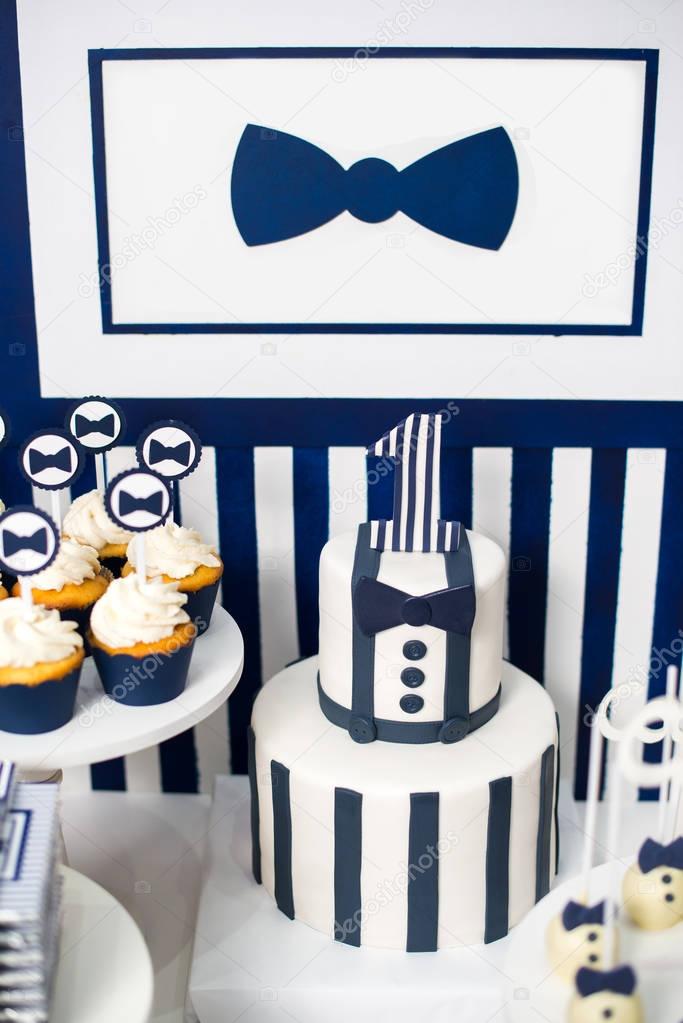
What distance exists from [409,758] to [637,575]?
835 mm

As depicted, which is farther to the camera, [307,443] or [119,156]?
[307,443]

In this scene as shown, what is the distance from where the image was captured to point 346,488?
A: 2.51 meters

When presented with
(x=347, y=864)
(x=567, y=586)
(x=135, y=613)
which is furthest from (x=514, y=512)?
(x=135, y=613)

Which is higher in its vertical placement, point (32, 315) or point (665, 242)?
point (665, 242)

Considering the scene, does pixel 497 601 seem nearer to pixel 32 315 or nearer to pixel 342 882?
pixel 342 882

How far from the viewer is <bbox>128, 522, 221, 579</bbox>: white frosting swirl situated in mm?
2064

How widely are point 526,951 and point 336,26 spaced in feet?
5.97

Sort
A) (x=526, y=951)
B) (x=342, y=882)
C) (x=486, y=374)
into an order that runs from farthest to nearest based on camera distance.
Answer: (x=486, y=374) → (x=342, y=882) → (x=526, y=951)

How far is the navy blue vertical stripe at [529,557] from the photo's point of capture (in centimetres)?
248

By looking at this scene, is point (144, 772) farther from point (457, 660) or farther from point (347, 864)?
point (457, 660)

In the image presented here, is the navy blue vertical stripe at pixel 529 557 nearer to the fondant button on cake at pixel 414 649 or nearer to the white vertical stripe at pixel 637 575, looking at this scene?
the white vertical stripe at pixel 637 575

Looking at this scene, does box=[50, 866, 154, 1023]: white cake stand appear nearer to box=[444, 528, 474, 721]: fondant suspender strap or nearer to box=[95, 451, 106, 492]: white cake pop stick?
box=[444, 528, 474, 721]: fondant suspender strap

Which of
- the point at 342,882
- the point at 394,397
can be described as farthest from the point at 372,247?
the point at 342,882

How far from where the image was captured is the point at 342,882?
203cm
